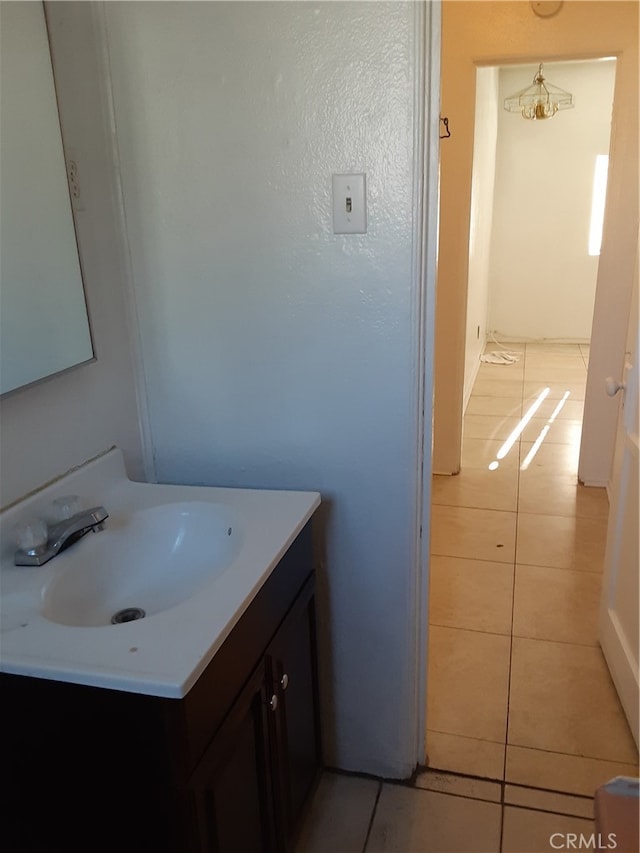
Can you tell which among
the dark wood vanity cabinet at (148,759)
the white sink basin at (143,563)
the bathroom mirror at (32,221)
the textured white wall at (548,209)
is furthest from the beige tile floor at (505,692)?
the textured white wall at (548,209)

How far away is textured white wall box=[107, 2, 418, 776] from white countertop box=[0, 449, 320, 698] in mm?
234

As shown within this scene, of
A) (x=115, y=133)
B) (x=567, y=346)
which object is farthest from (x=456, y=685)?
(x=567, y=346)

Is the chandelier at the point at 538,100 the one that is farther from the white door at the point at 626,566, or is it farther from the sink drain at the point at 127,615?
the sink drain at the point at 127,615

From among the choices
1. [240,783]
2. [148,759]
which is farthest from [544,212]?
[148,759]

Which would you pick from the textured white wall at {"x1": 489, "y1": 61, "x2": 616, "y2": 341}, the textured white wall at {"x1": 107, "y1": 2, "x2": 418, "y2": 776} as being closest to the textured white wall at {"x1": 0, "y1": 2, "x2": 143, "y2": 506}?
the textured white wall at {"x1": 107, "y1": 2, "x2": 418, "y2": 776}

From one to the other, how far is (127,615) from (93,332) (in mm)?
607

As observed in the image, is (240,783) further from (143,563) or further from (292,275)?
(292,275)

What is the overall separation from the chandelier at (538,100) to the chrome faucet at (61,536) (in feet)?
16.5

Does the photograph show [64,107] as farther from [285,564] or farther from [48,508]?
[285,564]

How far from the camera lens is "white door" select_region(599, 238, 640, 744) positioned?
6.01 ft

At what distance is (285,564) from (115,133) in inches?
38.5

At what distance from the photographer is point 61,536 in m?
1.20

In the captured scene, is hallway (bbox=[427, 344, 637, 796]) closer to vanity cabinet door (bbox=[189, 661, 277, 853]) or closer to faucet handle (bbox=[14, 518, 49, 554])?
vanity cabinet door (bbox=[189, 661, 277, 853])

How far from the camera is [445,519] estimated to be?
124 inches
